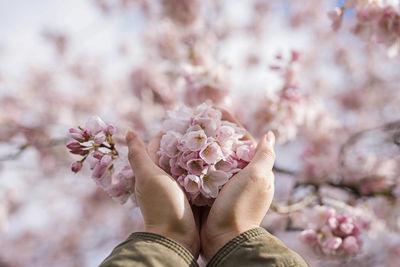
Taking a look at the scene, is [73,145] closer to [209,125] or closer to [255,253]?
[209,125]

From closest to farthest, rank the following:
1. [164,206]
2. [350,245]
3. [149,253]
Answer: [149,253], [164,206], [350,245]

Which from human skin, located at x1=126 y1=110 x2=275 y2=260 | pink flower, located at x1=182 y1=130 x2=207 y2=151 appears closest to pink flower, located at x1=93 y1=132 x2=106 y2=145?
human skin, located at x1=126 y1=110 x2=275 y2=260

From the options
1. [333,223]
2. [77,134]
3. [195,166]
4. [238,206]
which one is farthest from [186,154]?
[333,223]

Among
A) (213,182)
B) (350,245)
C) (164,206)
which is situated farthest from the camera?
(350,245)

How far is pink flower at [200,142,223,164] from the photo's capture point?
125 cm

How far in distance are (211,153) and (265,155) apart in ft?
0.60

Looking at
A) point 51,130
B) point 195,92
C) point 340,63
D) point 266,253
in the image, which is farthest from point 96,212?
point 266,253

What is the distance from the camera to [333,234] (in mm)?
1748

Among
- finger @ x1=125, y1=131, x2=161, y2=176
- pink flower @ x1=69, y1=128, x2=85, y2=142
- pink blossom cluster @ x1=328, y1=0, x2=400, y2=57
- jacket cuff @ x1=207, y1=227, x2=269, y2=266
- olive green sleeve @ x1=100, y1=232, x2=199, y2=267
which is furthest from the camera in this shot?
pink blossom cluster @ x1=328, y1=0, x2=400, y2=57

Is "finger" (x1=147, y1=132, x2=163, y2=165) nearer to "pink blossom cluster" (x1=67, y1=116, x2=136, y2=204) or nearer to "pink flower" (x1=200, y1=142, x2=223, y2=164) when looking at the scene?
"pink blossom cluster" (x1=67, y1=116, x2=136, y2=204)

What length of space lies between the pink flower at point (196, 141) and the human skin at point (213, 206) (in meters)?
0.13

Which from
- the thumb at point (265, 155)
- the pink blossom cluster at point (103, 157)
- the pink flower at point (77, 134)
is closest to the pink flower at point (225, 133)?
the thumb at point (265, 155)

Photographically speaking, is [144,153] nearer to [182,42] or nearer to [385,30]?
[385,30]

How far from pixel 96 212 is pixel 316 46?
5.73m
